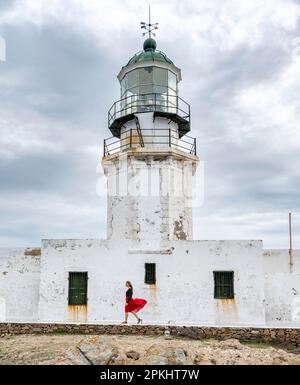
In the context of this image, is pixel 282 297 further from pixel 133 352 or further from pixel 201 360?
pixel 133 352

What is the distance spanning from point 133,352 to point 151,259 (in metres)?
7.21

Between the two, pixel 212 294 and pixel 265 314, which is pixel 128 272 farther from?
pixel 265 314

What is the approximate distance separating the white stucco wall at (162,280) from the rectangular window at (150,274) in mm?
165

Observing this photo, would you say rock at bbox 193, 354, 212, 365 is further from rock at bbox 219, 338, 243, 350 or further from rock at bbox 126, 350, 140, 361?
rock at bbox 219, 338, 243, 350

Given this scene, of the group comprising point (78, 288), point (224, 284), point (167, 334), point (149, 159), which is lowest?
point (167, 334)

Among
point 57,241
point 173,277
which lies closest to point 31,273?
point 57,241

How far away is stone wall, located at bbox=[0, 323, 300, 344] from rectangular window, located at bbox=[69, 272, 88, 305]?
93.2 inches

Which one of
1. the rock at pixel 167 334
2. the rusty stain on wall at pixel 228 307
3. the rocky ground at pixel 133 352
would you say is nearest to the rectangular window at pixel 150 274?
the rusty stain on wall at pixel 228 307

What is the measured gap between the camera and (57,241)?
663 inches

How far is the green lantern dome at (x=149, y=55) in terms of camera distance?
1872 cm

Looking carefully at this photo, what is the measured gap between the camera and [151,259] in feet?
54.0

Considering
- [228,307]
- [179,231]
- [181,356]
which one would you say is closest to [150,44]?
[179,231]

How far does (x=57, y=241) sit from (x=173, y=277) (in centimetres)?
485

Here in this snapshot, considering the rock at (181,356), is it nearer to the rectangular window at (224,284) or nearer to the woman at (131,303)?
the woman at (131,303)
